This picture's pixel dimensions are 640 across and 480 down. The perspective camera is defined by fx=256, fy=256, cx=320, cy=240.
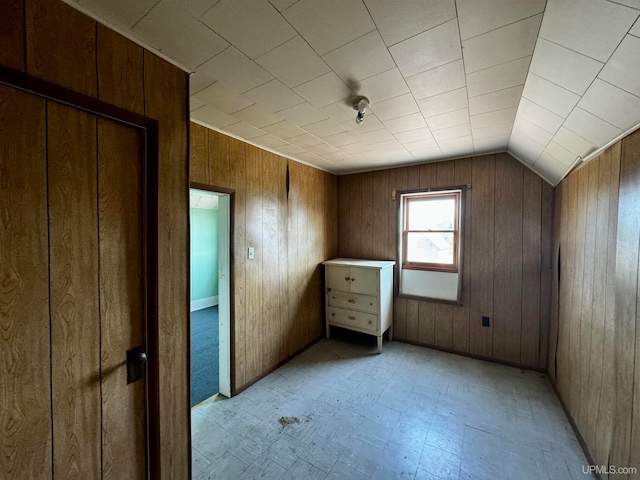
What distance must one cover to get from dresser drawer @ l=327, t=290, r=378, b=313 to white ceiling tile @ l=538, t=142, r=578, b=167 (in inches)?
84.9

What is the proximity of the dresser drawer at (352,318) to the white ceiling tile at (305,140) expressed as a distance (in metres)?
2.09

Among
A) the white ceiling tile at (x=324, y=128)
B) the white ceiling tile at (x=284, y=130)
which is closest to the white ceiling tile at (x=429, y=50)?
the white ceiling tile at (x=324, y=128)

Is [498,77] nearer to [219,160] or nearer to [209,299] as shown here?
[219,160]

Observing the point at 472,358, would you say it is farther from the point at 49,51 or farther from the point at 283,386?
the point at 49,51

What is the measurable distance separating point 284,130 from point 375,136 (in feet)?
2.78

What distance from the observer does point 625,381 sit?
4.25 ft

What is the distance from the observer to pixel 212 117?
6.55ft

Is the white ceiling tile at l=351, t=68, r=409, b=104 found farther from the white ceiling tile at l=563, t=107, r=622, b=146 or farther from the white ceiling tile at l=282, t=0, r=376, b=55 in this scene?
the white ceiling tile at l=563, t=107, r=622, b=146

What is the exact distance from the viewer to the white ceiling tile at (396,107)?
5.67ft

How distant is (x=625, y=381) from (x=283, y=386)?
2.37 meters

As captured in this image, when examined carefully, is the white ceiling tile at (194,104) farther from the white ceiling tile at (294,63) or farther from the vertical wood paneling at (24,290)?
the vertical wood paneling at (24,290)

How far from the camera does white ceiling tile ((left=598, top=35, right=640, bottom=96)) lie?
0.96 m

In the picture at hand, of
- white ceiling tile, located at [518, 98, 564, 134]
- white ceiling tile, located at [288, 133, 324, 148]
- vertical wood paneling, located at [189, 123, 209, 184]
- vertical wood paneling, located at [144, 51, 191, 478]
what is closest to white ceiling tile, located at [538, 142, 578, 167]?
white ceiling tile, located at [518, 98, 564, 134]

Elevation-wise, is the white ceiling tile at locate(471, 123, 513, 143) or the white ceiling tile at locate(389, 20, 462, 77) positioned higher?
the white ceiling tile at locate(471, 123, 513, 143)
